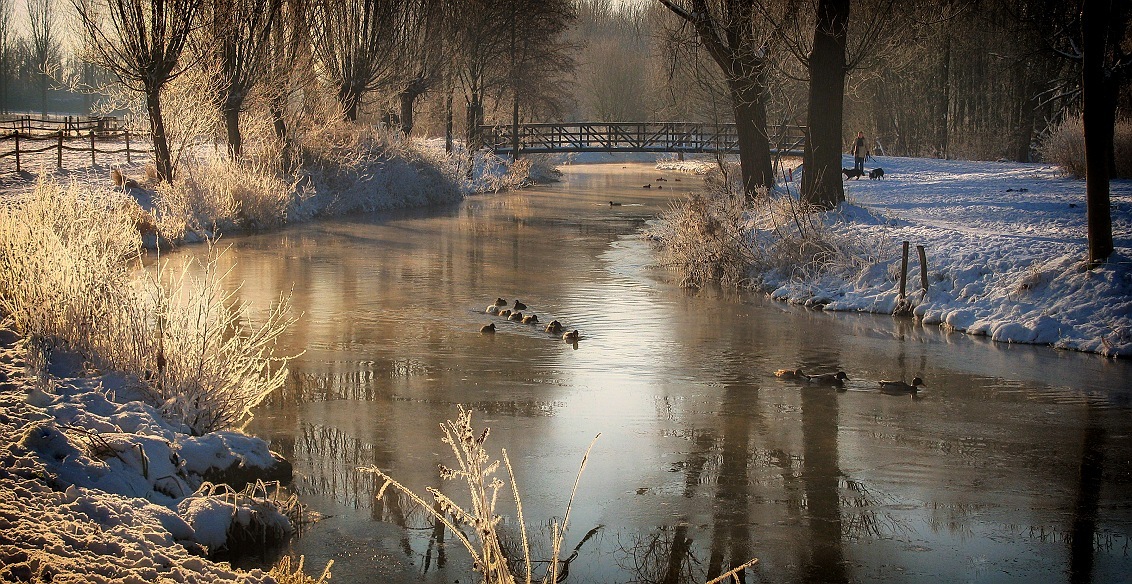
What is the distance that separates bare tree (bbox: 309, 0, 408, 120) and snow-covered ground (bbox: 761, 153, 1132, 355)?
18.9 m

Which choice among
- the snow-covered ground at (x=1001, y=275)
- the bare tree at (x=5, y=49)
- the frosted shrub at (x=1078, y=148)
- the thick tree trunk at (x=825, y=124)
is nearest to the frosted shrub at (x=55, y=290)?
the snow-covered ground at (x=1001, y=275)

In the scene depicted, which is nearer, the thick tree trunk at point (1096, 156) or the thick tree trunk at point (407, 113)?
the thick tree trunk at point (1096, 156)

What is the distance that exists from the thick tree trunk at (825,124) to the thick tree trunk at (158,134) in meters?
16.2

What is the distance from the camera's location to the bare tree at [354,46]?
118ft

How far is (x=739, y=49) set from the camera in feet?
72.0

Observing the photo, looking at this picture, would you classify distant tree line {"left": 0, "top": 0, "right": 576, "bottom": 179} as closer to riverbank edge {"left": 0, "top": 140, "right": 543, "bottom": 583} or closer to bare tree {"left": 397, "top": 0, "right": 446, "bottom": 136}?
bare tree {"left": 397, "top": 0, "right": 446, "bottom": 136}

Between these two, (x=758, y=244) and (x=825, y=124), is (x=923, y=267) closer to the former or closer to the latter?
(x=758, y=244)

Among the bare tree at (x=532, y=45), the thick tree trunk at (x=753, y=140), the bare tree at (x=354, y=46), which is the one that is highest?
the bare tree at (x=532, y=45)

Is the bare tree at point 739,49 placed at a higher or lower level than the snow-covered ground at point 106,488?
higher

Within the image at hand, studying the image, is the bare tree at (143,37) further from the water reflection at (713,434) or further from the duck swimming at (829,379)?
the duck swimming at (829,379)

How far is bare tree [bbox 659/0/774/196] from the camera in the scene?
21844mm

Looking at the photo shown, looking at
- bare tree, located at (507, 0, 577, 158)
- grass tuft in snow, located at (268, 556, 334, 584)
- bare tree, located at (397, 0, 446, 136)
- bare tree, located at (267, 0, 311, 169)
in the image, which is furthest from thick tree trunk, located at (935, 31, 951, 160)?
grass tuft in snow, located at (268, 556, 334, 584)

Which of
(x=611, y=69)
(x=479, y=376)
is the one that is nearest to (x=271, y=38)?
(x=479, y=376)

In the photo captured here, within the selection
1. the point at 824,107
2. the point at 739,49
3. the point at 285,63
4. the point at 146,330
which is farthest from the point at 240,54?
the point at 146,330
